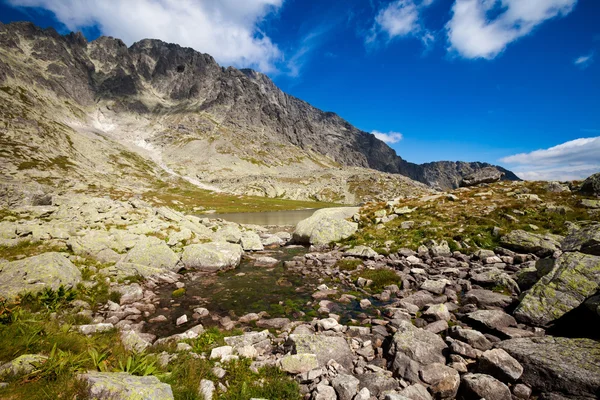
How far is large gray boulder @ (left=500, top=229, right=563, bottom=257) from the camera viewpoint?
18375 millimetres

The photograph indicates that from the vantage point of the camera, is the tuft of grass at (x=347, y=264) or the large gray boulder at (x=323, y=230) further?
the large gray boulder at (x=323, y=230)

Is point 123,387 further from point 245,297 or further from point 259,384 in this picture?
point 245,297

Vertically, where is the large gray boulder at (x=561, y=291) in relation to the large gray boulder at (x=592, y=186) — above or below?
below

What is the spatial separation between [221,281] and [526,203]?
3056 centimetres

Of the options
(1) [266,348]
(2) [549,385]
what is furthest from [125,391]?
(2) [549,385]

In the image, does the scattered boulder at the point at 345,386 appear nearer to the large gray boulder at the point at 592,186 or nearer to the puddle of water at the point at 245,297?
the puddle of water at the point at 245,297

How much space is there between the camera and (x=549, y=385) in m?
6.91

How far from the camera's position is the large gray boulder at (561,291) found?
10.1 m

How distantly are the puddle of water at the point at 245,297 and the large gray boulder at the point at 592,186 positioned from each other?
27899mm

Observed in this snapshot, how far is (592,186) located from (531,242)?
1514 centimetres

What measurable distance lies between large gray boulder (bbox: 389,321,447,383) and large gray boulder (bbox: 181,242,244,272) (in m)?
16.9

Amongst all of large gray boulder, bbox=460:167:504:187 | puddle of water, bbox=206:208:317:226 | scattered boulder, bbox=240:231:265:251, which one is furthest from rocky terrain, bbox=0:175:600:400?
puddle of water, bbox=206:208:317:226

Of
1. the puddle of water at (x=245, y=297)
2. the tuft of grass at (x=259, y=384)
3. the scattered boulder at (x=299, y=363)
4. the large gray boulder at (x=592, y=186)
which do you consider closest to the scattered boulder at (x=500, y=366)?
the scattered boulder at (x=299, y=363)

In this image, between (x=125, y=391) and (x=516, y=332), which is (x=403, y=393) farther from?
(x=125, y=391)
